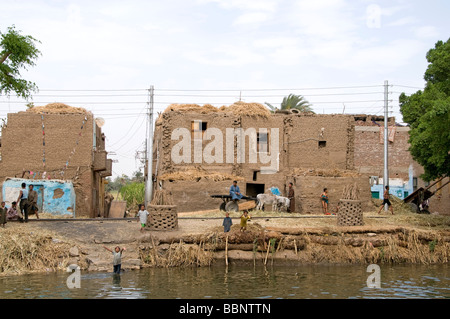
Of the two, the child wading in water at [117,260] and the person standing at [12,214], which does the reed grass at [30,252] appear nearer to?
the child wading in water at [117,260]

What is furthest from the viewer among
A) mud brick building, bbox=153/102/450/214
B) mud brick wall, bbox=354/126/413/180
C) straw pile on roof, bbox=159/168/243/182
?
mud brick wall, bbox=354/126/413/180

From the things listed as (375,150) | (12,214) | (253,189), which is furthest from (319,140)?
(12,214)

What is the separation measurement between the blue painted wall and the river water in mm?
9536

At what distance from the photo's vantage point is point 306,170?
29953mm

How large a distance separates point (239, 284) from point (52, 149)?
16017 mm

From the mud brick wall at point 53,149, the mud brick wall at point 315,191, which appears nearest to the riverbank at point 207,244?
the mud brick wall at point 315,191

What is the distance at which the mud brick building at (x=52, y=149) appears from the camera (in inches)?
1103

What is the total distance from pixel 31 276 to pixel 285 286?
25.7 ft

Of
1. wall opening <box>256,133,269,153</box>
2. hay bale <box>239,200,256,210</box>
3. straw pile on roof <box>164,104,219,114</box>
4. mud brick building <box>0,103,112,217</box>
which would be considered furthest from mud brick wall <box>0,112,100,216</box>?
wall opening <box>256,133,269,153</box>

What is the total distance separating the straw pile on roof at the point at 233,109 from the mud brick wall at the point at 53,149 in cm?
521

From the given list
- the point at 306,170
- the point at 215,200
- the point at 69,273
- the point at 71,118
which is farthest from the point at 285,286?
the point at 71,118

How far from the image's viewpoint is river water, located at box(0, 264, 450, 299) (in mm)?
14625

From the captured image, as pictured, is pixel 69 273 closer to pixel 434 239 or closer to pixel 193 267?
pixel 193 267

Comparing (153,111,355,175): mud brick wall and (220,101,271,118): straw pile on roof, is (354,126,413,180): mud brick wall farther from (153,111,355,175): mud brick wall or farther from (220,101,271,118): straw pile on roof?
(220,101,271,118): straw pile on roof
